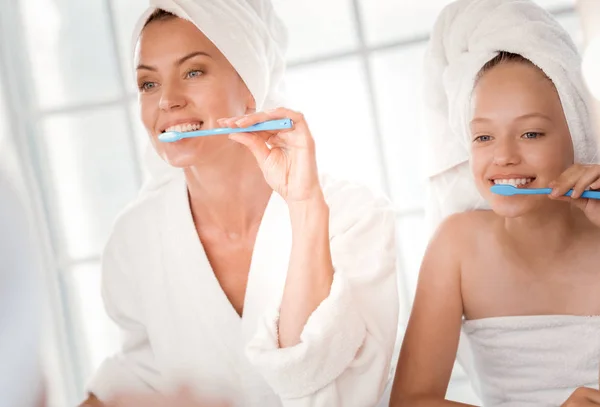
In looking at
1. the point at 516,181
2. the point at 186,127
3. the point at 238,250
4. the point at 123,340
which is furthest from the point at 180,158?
the point at 516,181

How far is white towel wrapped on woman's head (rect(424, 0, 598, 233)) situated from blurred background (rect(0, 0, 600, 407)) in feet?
0.25

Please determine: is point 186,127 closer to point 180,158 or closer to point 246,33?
point 180,158

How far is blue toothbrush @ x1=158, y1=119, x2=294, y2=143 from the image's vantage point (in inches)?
31.5

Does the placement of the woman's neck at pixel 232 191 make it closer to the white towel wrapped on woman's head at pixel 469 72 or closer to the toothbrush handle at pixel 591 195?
the white towel wrapped on woman's head at pixel 469 72

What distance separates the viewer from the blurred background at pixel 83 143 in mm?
975

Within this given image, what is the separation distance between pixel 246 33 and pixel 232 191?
0.23 metres

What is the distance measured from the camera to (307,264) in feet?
2.69

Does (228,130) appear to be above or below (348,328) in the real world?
above

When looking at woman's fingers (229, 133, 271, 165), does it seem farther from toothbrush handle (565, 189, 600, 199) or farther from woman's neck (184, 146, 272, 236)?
toothbrush handle (565, 189, 600, 199)

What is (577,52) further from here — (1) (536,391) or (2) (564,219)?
(1) (536,391)

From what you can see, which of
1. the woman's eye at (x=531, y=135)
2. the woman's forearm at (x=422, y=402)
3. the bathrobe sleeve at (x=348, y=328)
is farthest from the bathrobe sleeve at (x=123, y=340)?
the woman's eye at (x=531, y=135)

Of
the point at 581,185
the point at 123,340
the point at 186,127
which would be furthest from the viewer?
the point at 123,340

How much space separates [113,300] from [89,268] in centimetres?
10

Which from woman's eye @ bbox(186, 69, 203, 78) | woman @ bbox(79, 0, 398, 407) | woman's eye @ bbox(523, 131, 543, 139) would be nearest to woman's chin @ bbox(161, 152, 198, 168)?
woman @ bbox(79, 0, 398, 407)
